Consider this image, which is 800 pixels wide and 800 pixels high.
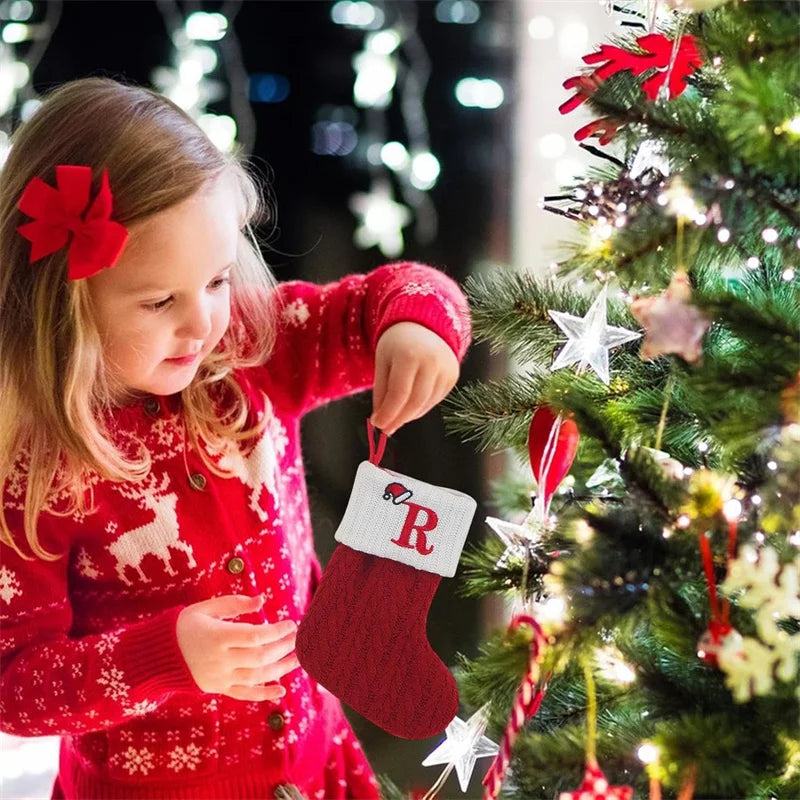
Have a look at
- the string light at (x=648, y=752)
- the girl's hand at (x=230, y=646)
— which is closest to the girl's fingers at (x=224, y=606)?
the girl's hand at (x=230, y=646)

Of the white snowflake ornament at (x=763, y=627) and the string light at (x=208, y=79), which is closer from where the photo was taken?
the white snowflake ornament at (x=763, y=627)

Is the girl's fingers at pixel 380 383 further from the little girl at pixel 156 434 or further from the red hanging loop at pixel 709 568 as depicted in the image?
the red hanging loop at pixel 709 568

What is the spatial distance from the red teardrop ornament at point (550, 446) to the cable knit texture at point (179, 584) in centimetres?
17

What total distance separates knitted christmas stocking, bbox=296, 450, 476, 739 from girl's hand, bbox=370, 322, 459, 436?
0.08m

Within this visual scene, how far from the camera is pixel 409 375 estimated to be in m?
0.82

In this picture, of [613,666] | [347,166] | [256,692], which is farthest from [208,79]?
[613,666]

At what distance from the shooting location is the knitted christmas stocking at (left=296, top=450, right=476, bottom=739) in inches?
29.7

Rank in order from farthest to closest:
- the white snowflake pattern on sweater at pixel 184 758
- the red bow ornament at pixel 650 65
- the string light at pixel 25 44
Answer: the string light at pixel 25 44 → the white snowflake pattern on sweater at pixel 184 758 → the red bow ornament at pixel 650 65

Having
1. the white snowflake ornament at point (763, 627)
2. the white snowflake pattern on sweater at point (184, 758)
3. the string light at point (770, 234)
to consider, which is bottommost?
the white snowflake pattern on sweater at point (184, 758)

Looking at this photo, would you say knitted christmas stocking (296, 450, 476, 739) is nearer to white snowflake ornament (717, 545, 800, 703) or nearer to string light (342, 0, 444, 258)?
white snowflake ornament (717, 545, 800, 703)

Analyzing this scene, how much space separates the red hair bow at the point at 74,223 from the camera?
0.73 m

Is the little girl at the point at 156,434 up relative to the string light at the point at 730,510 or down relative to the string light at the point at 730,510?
down

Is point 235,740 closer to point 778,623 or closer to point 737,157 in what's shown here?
point 778,623

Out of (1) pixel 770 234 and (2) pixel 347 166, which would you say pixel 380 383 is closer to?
(1) pixel 770 234
